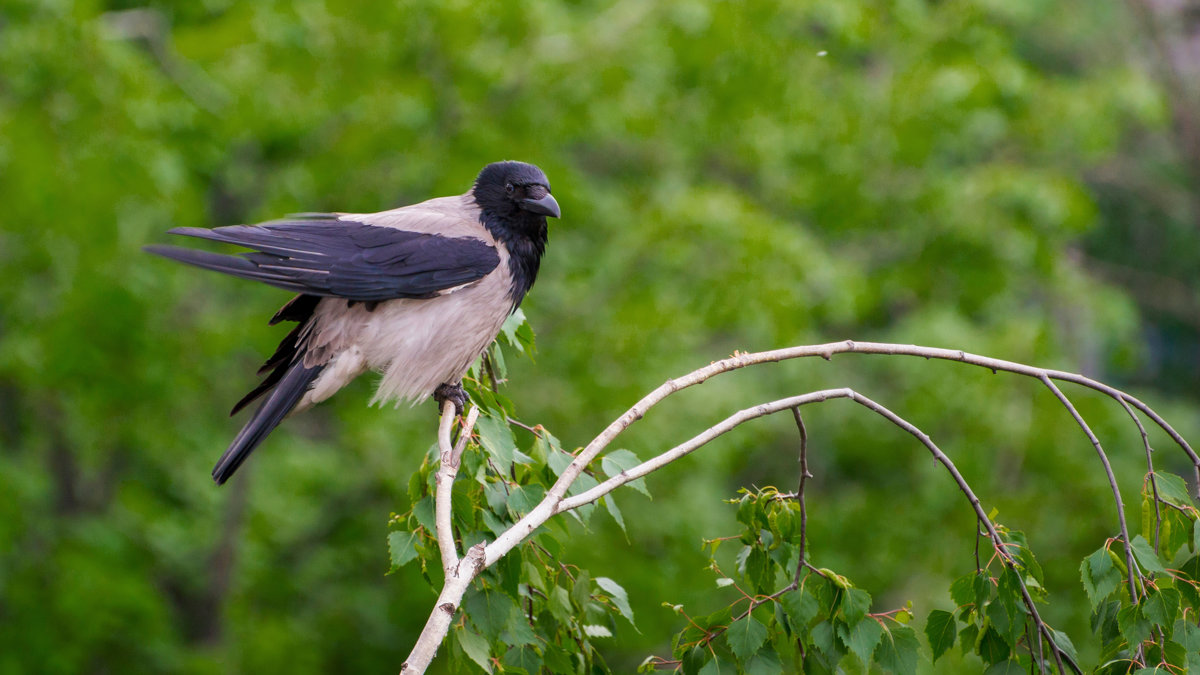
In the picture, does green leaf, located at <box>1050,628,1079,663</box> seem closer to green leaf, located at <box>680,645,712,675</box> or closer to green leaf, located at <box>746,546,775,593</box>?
green leaf, located at <box>746,546,775,593</box>

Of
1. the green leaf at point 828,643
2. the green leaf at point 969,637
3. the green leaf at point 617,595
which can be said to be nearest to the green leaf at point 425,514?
the green leaf at point 617,595

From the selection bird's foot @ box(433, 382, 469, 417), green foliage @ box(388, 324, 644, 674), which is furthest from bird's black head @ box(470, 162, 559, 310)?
green foliage @ box(388, 324, 644, 674)

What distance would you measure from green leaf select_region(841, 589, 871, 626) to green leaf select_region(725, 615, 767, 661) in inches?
7.4

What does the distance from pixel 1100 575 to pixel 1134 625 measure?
0.13 m

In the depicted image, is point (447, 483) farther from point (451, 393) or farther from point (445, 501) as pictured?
point (451, 393)

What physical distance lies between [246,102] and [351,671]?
20.2 feet

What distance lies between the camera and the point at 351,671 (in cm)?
1172

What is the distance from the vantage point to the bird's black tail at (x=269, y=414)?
3.43m

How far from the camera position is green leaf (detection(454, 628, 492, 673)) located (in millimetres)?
2639

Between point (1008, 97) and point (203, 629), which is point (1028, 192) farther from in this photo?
point (203, 629)

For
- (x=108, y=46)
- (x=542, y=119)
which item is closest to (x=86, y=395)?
(x=108, y=46)

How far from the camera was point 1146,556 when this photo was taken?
2.60 meters

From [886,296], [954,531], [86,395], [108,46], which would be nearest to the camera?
[108,46]

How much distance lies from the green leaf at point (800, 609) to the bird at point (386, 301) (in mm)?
1459
